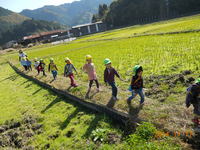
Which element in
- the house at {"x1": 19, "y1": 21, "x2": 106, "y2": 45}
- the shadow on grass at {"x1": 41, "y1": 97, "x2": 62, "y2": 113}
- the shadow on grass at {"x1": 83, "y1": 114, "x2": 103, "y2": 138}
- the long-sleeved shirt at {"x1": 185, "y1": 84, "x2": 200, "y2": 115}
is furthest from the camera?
the house at {"x1": 19, "y1": 21, "x2": 106, "y2": 45}

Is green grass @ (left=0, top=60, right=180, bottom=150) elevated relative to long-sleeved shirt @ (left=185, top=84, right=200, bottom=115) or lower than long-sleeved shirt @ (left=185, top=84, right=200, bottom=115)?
lower

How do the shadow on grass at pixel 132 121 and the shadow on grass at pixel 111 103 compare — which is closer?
the shadow on grass at pixel 132 121

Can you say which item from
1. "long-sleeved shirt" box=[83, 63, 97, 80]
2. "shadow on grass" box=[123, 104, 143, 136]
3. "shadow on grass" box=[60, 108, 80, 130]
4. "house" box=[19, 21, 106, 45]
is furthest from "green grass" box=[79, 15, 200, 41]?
"house" box=[19, 21, 106, 45]

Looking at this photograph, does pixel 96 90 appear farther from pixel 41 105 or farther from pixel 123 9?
pixel 123 9

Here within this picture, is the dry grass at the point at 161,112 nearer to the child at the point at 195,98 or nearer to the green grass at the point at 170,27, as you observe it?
the child at the point at 195,98

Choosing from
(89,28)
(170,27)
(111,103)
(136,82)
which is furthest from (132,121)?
(89,28)

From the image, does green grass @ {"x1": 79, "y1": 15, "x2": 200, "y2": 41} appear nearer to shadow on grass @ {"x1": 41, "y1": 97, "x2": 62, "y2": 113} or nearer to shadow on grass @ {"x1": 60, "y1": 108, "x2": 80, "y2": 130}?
shadow on grass @ {"x1": 41, "y1": 97, "x2": 62, "y2": 113}

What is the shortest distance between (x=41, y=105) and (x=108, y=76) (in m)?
4.51

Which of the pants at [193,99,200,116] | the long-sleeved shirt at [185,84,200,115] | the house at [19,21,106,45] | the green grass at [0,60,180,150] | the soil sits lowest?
the soil

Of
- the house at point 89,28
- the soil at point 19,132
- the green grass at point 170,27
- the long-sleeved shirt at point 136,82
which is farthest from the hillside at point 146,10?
the soil at point 19,132

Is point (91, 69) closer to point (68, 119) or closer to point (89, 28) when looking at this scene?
point (68, 119)

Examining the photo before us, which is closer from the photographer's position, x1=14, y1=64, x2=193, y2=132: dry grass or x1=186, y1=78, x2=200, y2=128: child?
x1=186, y1=78, x2=200, y2=128: child

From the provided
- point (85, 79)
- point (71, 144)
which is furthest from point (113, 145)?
point (85, 79)

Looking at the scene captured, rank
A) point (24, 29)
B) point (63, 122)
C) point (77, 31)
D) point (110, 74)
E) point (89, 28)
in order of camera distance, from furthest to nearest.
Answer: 1. point (24, 29)
2. point (89, 28)
3. point (77, 31)
4. point (110, 74)
5. point (63, 122)
